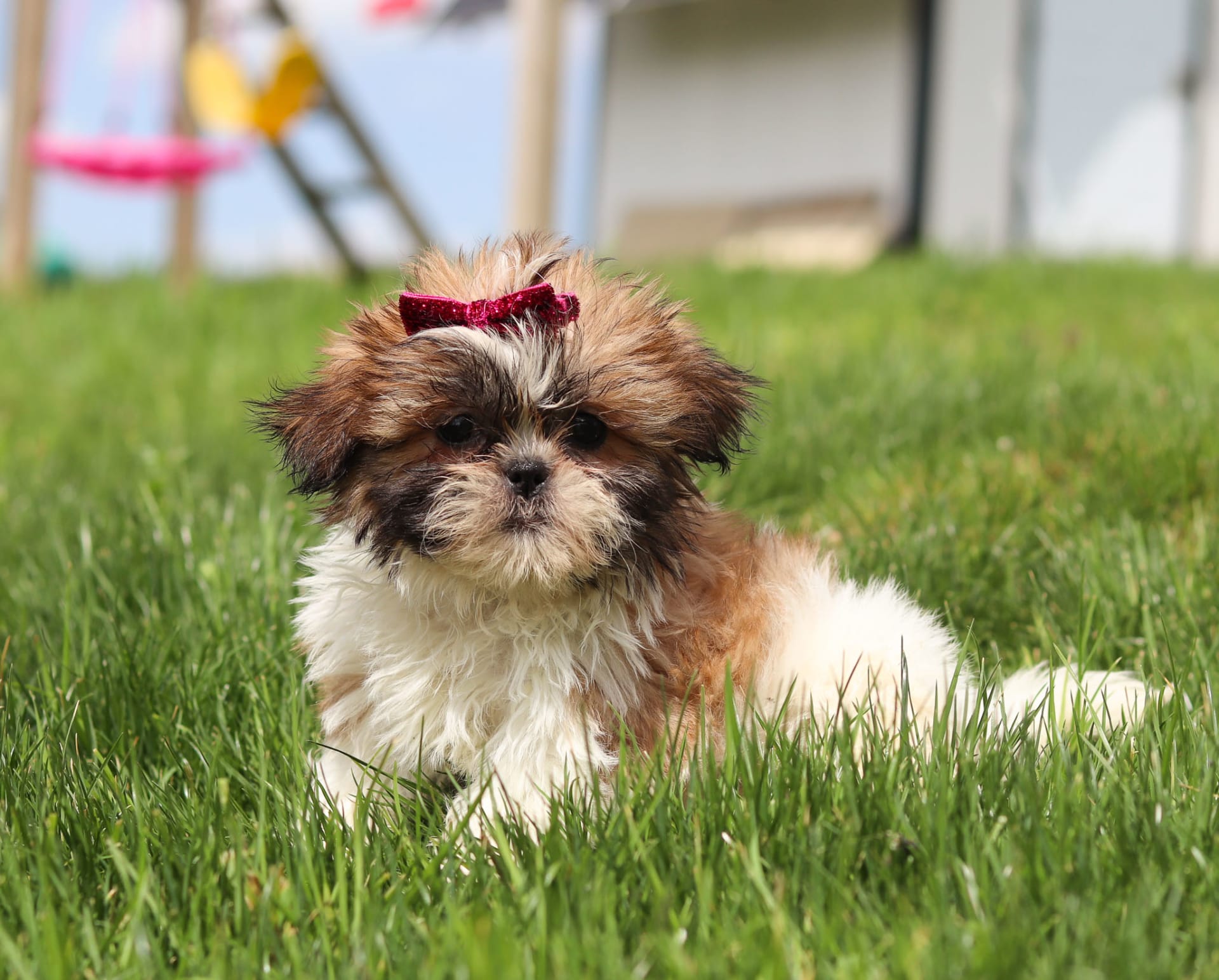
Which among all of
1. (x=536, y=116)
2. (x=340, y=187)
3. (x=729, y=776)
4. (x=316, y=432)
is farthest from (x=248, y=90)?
(x=729, y=776)

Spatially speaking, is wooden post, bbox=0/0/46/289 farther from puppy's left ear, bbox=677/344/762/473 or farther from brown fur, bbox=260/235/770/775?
puppy's left ear, bbox=677/344/762/473

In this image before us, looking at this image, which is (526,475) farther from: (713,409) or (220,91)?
(220,91)

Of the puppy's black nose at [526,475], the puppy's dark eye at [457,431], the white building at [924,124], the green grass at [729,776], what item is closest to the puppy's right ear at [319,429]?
the puppy's dark eye at [457,431]

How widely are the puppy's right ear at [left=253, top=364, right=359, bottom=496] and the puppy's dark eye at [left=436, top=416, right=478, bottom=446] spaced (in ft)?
0.55

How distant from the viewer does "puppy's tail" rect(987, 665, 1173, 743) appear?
7.81 feet

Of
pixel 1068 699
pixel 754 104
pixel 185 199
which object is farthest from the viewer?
pixel 754 104

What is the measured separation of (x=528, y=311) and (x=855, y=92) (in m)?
15.3

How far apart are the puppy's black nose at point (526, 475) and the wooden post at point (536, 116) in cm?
549

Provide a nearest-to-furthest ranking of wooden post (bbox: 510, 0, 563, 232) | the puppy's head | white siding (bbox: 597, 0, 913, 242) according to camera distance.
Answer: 1. the puppy's head
2. wooden post (bbox: 510, 0, 563, 232)
3. white siding (bbox: 597, 0, 913, 242)

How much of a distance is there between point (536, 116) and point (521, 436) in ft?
18.7

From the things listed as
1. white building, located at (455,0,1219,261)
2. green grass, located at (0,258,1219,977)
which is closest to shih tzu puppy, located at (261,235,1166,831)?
green grass, located at (0,258,1219,977)

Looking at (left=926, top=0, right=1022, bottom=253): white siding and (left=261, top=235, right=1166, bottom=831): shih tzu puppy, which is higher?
(left=926, top=0, right=1022, bottom=253): white siding

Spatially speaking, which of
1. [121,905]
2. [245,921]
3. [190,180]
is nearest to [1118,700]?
[245,921]

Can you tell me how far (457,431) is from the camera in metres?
2.28
